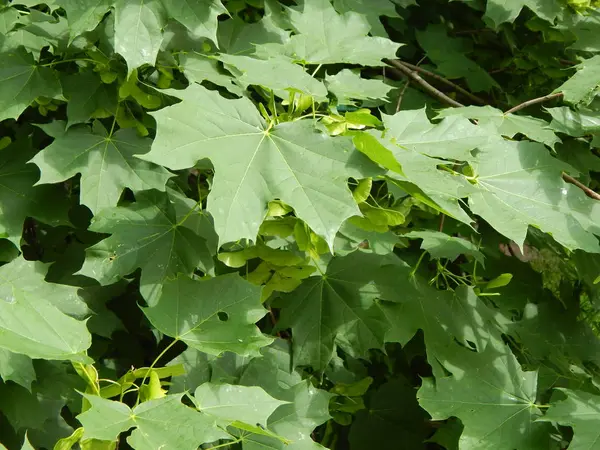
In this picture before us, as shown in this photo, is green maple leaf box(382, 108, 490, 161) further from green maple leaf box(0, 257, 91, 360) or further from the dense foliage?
green maple leaf box(0, 257, 91, 360)

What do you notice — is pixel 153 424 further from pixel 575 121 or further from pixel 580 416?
pixel 575 121

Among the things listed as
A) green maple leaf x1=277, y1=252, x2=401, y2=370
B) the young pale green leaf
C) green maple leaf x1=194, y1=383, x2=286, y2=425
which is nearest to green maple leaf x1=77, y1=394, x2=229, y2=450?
green maple leaf x1=194, y1=383, x2=286, y2=425

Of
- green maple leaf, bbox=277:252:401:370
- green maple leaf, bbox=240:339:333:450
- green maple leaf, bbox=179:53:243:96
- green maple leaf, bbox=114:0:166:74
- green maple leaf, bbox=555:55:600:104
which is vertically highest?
green maple leaf, bbox=114:0:166:74

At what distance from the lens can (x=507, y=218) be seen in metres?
1.63

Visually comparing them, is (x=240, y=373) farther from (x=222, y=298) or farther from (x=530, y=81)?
(x=530, y=81)

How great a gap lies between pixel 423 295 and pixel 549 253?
86 cm

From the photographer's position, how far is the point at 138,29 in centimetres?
171

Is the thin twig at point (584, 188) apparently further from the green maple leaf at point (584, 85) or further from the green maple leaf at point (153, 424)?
the green maple leaf at point (153, 424)

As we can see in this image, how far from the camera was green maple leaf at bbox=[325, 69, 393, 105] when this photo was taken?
73.5 inches

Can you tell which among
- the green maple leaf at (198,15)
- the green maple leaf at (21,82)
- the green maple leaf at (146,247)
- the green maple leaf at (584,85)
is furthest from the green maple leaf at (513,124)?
the green maple leaf at (21,82)

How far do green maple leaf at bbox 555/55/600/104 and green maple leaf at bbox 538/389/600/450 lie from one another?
88 centimetres

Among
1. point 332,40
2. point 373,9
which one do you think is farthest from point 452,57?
point 332,40

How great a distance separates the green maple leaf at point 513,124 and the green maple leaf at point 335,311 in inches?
22.2

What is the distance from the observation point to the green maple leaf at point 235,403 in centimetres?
144
